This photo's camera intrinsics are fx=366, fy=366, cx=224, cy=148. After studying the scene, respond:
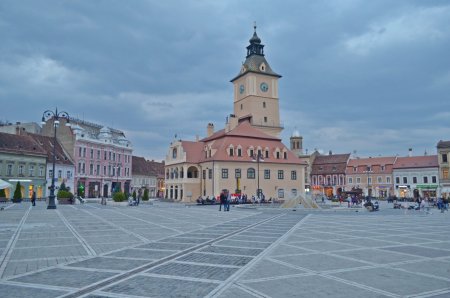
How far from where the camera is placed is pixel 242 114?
73.2m

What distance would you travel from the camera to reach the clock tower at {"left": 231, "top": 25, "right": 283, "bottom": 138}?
7094cm

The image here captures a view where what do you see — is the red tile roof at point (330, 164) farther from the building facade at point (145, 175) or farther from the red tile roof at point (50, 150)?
the red tile roof at point (50, 150)

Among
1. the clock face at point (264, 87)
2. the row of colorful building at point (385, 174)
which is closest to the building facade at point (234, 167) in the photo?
the row of colorful building at point (385, 174)

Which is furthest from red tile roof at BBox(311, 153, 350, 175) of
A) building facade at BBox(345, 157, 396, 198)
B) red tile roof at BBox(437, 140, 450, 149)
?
red tile roof at BBox(437, 140, 450, 149)

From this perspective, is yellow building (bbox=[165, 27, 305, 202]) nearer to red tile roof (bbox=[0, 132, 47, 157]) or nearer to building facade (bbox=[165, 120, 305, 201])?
building facade (bbox=[165, 120, 305, 201])

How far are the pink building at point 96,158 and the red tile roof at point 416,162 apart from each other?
57942 mm

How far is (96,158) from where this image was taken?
71500 millimetres

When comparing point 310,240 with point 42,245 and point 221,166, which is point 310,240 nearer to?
point 42,245

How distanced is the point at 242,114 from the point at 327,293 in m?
67.2

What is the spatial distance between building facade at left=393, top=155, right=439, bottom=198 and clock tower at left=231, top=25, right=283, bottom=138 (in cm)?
2774

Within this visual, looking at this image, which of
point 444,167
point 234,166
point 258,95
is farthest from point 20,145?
point 444,167

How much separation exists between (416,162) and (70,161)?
67.8 m

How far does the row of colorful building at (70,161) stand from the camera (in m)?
55.8

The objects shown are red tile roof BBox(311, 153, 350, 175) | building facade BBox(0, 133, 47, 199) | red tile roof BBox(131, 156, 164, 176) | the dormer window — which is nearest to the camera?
building facade BBox(0, 133, 47, 199)
